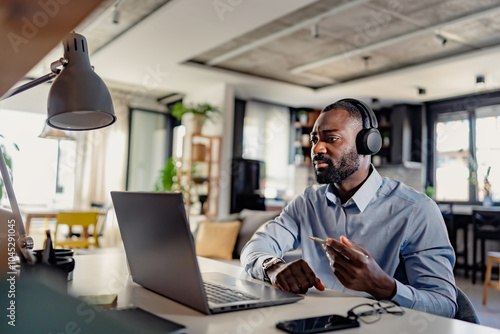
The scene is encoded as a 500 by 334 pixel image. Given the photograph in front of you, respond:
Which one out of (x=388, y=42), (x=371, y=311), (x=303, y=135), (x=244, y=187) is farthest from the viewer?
(x=303, y=135)

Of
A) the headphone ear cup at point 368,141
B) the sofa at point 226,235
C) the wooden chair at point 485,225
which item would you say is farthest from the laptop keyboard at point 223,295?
the wooden chair at point 485,225

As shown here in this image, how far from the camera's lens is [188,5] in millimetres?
3963

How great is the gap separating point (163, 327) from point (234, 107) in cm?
712

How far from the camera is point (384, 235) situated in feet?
4.56

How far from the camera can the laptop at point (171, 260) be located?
821mm

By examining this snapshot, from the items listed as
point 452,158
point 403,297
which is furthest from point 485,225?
point 403,297

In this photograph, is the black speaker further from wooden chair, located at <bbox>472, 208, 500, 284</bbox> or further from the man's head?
the man's head

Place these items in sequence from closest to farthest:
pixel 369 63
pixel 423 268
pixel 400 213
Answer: pixel 423 268 → pixel 400 213 → pixel 369 63

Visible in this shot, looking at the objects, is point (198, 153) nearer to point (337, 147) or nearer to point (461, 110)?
point (461, 110)

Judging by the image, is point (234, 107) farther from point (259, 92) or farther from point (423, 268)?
point (423, 268)

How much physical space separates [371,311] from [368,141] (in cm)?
76

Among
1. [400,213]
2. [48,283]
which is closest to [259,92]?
[400,213]

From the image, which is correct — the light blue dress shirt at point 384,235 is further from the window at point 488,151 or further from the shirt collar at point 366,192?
the window at point 488,151

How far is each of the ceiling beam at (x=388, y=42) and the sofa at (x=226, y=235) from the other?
2476 millimetres
